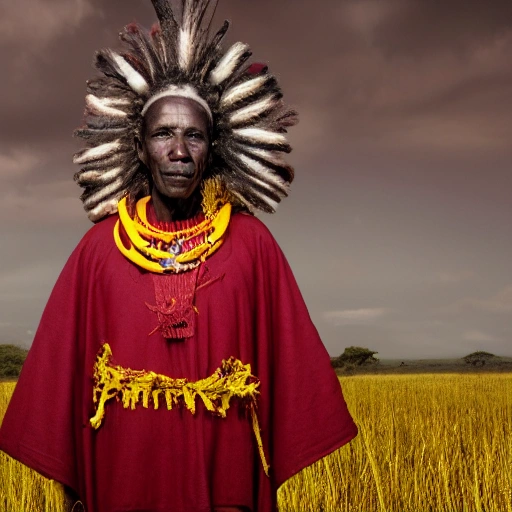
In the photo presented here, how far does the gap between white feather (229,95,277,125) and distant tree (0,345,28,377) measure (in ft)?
80.0

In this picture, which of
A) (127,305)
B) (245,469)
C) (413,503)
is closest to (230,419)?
(245,469)

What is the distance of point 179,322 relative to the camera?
8.07ft

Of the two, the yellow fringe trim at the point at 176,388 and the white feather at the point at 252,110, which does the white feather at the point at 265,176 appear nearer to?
the white feather at the point at 252,110

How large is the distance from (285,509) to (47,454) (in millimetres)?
2004

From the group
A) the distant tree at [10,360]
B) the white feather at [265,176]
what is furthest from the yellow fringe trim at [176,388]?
the distant tree at [10,360]

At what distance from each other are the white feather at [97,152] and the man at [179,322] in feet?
0.05

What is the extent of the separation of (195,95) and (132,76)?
0.95 feet

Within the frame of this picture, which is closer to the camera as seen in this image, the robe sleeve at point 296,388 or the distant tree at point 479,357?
the robe sleeve at point 296,388

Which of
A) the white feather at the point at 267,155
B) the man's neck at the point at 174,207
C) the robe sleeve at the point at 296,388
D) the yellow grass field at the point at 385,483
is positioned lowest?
the yellow grass field at the point at 385,483

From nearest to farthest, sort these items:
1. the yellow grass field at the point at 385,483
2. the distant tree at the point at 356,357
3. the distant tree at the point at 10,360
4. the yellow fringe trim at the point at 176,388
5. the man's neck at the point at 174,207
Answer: the yellow fringe trim at the point at 176,388 → the man's neck at the point at 174,207 → the yellow grass field at the point at 385,483 → the distant tree at the point at 10,360 → the distant tree at the point at 356,357

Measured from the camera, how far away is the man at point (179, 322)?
2.42m

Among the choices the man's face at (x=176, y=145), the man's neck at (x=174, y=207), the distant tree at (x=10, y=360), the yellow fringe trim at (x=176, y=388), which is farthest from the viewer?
the distant tree at (x=10, y=360)

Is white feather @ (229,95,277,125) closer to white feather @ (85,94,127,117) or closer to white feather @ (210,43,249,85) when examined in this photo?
white feather @ (210,43,249,85)

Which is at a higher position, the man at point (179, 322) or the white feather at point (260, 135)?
the white feather at point (260, 135)
